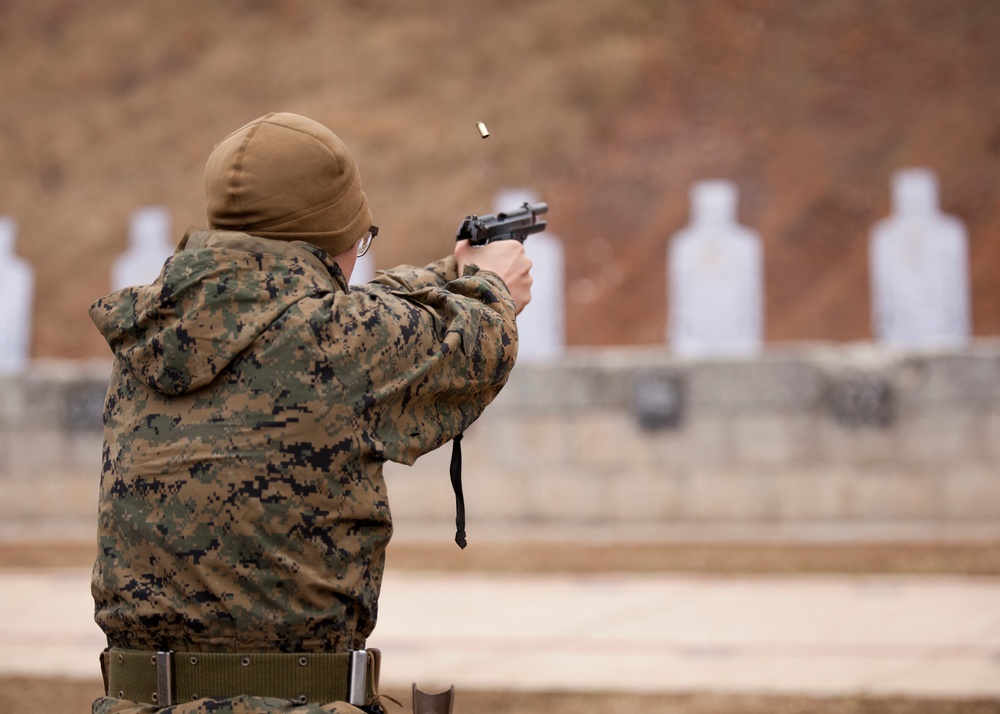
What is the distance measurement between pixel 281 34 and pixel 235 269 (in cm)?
2643

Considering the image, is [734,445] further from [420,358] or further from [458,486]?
[420,358]

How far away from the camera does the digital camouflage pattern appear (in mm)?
1519

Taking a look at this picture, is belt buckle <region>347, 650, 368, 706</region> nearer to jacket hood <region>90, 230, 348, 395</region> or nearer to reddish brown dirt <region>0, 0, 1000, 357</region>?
jacket hood <region>90, 230, 348, 395</region>

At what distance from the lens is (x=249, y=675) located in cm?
152

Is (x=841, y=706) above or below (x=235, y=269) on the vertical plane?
below

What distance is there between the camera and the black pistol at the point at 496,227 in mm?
1902

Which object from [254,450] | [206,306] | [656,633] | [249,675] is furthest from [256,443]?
[656,633]

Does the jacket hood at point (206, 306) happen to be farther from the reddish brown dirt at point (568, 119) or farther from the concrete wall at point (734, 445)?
the reddish brown dirt at point (568, 119)

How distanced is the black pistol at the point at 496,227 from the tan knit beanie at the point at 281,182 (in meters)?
0.31

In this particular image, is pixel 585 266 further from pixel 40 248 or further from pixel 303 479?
pixel 303 479

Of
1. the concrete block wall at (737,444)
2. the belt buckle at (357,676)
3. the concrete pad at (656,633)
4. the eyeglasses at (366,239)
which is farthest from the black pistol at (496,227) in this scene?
the concrete block wall at (737,444)

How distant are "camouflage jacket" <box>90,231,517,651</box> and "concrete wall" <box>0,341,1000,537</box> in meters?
6.51

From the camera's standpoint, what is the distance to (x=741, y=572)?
672 centimetres

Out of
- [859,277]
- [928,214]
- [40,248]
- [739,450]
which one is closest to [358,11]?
[40,248]
